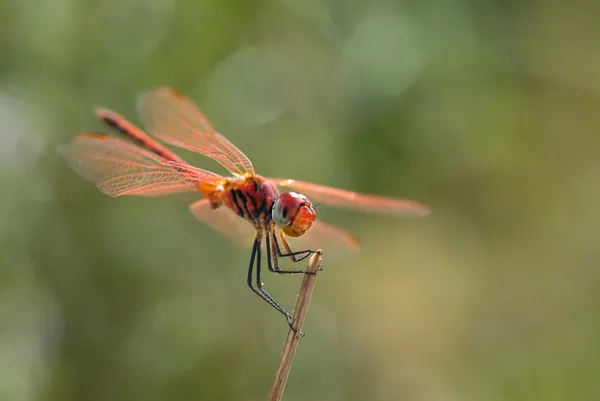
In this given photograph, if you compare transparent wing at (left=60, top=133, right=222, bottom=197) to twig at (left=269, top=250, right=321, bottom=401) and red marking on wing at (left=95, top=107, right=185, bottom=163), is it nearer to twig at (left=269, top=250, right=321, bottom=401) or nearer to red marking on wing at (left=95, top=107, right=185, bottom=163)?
red marking on wing at (left=95, top=107, right=185, bottom=163)

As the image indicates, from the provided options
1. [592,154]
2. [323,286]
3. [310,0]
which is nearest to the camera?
[310,0]

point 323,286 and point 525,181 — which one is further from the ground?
point 525,181

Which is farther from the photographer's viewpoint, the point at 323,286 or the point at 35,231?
the point at 323,286

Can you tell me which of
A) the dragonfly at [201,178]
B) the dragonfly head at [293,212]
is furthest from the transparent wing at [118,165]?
the dragonfly head at [293,212]

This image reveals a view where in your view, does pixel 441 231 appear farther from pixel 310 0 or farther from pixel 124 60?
pixel 124 60

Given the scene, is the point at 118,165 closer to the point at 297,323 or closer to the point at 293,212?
the point at 293,212

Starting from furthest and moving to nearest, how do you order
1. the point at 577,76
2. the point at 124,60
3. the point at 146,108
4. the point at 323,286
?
the point at 577,76 → the point at 323,286 → the point at 124,60 → the point at 146,108

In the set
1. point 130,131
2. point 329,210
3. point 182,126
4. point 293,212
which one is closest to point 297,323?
point 293,212

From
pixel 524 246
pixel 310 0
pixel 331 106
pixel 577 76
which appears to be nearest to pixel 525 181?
pixel 524 246
